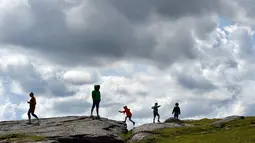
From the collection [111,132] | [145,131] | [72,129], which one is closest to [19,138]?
[72,129]

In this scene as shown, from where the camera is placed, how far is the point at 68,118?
6212 cm

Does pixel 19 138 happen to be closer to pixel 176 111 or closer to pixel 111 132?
pixel 111 132

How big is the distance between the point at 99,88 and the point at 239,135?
2026 cm

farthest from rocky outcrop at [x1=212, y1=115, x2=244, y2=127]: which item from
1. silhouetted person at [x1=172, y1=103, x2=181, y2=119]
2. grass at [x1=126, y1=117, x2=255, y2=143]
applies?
silhouetted person at [x1=172, y1=103, x2=181, y2=119]

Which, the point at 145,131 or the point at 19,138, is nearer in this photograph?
the point at 19,138

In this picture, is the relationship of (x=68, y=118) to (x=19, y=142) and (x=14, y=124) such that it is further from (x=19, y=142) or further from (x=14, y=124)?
(x=19, y=142)

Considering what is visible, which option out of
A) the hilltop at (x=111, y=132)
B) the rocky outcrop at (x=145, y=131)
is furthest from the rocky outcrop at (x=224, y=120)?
the rocky outcrop at (x=145, y=131)

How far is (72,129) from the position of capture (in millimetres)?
52312

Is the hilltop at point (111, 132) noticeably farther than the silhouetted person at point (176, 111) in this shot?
No

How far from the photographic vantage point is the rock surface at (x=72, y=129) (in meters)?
49.3

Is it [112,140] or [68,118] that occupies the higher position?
[68,118]

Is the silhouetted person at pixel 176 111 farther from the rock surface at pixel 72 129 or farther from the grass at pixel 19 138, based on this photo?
the grass at pixel 19 138

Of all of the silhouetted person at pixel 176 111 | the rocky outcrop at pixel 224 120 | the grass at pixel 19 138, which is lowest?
the grass at pixel 19 138

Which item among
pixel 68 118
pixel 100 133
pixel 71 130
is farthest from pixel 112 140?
pixel 68 118
